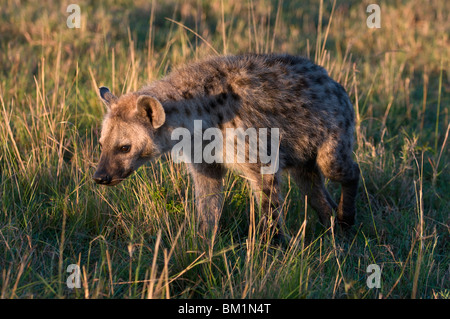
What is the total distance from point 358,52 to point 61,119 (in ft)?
14.6

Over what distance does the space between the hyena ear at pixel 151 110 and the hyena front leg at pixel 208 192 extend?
53 cm

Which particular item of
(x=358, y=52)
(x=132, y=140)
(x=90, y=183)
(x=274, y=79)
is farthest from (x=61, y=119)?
(x=358, y=52)

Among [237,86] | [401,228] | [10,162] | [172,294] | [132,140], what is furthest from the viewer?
[10,162]

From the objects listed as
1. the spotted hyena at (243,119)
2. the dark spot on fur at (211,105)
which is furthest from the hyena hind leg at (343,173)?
the dark spot on fur at (211,105)

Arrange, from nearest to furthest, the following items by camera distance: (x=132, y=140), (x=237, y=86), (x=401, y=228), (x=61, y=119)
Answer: (x=132, y=140) → (x=237, y=86) → (x=401, y=228) → (x=61, y=119)

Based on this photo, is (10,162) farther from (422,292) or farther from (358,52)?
(358,52)

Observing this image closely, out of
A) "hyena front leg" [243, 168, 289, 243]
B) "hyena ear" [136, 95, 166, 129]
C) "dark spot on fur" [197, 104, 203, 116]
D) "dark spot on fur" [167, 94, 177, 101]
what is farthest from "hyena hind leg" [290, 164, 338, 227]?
"hyena ear" [136, 95, 166, 129]

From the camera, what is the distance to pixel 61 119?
5086mm

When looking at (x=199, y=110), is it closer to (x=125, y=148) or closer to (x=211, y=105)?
(x=211, y=105)

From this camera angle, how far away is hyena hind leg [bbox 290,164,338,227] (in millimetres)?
4312

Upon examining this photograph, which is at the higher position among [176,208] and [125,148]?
[125,148]

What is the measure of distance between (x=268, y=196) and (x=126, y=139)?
986mm

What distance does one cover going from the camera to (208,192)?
13.1 ft

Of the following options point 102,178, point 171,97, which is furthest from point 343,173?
point 102,178
